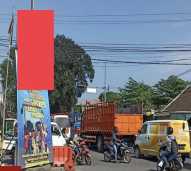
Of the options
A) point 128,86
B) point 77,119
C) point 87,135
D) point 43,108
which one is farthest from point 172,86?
point 43,108

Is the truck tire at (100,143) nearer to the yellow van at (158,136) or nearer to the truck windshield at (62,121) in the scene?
the yellow van at (158,136)

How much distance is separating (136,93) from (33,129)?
211 feet

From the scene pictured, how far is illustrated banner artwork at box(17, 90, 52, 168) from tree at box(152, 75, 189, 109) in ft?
161

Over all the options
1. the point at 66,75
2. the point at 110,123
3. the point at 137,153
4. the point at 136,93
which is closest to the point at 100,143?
the point at 110,123

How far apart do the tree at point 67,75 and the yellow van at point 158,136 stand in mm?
34879

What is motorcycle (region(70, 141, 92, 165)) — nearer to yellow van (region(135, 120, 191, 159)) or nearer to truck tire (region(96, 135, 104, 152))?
yellow van (region(135, 120, 191, 159))

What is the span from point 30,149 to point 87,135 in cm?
1904

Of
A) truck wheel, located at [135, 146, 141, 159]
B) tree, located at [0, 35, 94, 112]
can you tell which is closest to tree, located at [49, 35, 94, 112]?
tree, located at [0, 35, 94, 112]

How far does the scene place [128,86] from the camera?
83.9 m

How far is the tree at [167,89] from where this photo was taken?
66750 mm

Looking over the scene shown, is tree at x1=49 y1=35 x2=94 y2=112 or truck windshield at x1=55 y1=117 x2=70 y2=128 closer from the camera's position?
truck windshield at x1=55 y1=117 x2=70 y2=128

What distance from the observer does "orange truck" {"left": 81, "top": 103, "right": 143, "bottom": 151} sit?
3089 centimetres

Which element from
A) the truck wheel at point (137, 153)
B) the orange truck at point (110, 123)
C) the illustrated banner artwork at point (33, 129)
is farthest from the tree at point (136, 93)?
the illustrated banner artwork at point (33, 129)

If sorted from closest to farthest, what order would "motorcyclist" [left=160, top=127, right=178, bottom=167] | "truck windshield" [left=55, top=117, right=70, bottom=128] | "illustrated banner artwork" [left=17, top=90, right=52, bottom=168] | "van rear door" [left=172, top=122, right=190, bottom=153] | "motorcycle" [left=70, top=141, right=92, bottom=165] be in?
"illustrated banner artwork" [left=17, top=90, right=52, bottom=168], "motorcyclist" [left=160, top=127, right=178, bottom=167], "motorcycle" [left=70, top=141, right=92, bottom=165], "van rear door" [left=172, top=122, right=190, bottom=153], "truck windshield" [left=55, top=117, right=70, bottom=128]
